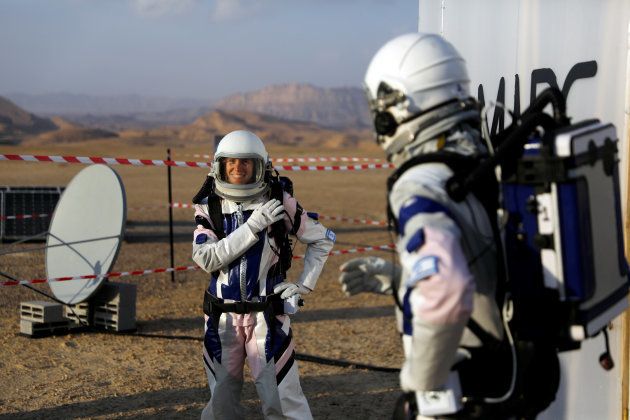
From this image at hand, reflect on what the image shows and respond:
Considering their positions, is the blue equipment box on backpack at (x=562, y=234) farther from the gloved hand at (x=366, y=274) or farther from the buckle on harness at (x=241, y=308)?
the buckle on harness at (x=241, y=308)

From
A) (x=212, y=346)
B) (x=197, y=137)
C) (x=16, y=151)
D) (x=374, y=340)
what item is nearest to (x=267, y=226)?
(x=212, y=346)

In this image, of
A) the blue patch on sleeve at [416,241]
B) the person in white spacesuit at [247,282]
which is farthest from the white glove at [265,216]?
the blue patch on sleeve at [416,241]

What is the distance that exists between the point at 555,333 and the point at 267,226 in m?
2.17

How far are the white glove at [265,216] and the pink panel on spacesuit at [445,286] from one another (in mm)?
2159

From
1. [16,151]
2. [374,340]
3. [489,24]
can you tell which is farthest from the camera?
[16,151]

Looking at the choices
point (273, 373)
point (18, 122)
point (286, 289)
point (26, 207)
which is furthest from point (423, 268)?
point (18, 122)

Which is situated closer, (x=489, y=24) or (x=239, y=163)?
(x=239, y=163)

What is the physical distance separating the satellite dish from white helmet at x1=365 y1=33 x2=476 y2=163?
16.4 feet

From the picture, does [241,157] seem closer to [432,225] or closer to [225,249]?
[225,249]

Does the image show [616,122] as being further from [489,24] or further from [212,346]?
[212,346]

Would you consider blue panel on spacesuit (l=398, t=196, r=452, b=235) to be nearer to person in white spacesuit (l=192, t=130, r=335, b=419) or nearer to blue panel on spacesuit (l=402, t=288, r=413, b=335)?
blue panel on spacesuit (l=402, t=288, r=413, b=335)

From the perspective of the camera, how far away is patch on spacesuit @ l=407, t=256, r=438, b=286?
2.71 metres

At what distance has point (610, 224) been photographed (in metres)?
3.15

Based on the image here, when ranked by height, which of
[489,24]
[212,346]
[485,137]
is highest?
[489,24]
